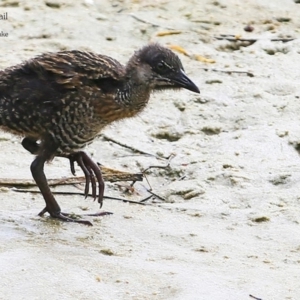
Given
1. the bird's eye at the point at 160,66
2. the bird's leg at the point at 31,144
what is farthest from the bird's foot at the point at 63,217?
the bird's eye at the point at 160,66

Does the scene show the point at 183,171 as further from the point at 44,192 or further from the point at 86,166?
the point at 44,192

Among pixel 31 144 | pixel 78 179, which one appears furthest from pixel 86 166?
pixel 31 144

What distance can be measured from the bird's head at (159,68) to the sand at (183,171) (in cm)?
95

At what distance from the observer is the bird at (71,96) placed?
688 cm

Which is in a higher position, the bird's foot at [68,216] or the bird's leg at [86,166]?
the bird's leg at [86,166]

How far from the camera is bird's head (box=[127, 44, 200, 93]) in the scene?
7.10 m

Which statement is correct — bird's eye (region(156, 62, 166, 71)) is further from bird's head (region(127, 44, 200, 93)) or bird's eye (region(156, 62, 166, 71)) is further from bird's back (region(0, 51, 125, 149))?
bird's back (region(0, 51, 125, 149))

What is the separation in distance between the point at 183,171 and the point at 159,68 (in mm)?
1338

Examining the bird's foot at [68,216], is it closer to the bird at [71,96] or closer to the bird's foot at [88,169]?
the bird at [71,96]

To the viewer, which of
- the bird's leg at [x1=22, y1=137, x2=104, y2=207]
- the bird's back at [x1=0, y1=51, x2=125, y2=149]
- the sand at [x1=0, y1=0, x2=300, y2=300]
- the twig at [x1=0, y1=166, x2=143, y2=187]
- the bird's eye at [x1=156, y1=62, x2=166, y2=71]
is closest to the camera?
the sand at [x1=0, y1=0, x2=300, y2=300]

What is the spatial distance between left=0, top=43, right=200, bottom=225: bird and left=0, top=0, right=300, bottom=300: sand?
1.67 ft

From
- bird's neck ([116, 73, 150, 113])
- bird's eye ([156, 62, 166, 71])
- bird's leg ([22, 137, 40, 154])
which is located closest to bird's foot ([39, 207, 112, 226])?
bird's leg ([22, 137, 40, 154])

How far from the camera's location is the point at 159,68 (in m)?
7.12

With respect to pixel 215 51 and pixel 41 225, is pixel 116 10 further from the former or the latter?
pixel 41 225
